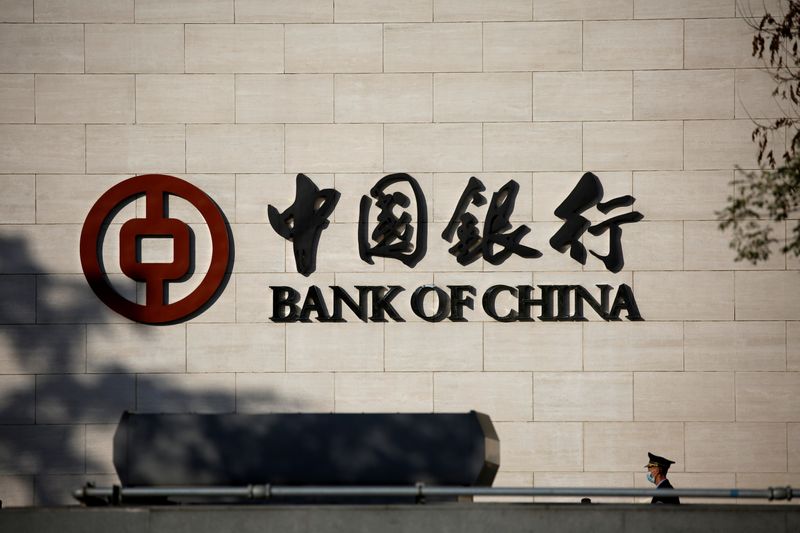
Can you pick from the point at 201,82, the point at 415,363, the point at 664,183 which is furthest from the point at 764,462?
the point at 201,82

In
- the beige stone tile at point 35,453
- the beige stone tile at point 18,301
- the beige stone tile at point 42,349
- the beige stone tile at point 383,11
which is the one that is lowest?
the beige stone tile at point 35,453

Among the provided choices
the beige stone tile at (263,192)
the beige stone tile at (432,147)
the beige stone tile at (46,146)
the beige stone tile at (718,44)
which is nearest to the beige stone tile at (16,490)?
the beige stone tile at (46,146)

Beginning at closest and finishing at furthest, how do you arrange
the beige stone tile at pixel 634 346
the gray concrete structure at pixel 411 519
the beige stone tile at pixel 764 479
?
the gray concrete structure at pixel 411 519 → the beige stone tile at pixel 764 479 → the beige stone tile at pixel 634 346

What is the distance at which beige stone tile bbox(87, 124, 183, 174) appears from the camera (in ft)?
36.6

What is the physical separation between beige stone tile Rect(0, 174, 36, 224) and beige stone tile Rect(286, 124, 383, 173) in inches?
142

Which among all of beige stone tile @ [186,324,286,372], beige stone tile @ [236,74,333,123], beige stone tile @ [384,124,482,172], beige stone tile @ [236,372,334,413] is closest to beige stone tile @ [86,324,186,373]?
beige stone tile @ [186,324,286,372]

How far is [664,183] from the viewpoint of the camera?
1109 cm

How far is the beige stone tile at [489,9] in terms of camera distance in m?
11.1

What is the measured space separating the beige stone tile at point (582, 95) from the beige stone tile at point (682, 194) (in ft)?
3.51

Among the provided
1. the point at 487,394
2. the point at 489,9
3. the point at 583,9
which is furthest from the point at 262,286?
the point at 583,9

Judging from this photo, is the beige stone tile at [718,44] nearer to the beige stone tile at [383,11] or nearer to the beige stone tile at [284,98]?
the beige stone tile at [383,11]

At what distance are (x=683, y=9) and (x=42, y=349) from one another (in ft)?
33.2

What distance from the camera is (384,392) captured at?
1098 cm

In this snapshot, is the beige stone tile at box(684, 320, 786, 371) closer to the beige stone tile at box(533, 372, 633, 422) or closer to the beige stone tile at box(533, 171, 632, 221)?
the beige stone tile at box(533, 372, 633, 422)
